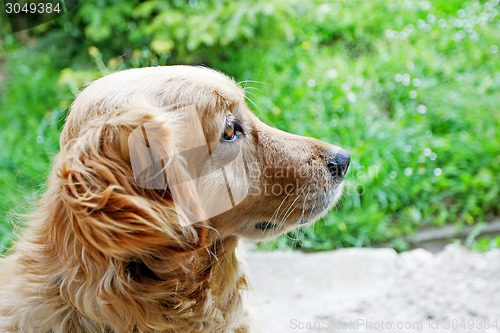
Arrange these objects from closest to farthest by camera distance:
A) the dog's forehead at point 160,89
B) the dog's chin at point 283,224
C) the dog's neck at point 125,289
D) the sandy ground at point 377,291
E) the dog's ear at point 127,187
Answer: the dog's ear at point 127,187 < the dog's neck at point 125,289 < the dog's forehead at point 160,89 < the dog's chin at point 283,224 < the sandy ground at point 377,291

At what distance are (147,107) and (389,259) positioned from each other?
2.23m

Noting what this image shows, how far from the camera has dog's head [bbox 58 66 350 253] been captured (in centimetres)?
144

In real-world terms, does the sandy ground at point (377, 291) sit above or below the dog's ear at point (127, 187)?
below

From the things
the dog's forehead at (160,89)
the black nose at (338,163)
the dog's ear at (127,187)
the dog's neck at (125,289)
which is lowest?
the dog's neck at (125,289)

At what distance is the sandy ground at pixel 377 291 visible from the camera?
2.71m

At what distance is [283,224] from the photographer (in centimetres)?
201

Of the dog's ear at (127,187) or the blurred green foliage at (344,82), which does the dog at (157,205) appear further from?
the blurred green foliage at (344,82)

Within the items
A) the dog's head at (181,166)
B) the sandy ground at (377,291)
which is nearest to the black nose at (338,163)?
the dog's head at (181,166)

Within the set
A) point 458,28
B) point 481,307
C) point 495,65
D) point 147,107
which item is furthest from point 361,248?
point 458,28

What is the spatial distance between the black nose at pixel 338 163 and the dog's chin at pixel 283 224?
69mm

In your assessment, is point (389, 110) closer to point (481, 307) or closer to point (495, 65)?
point (495, 65)

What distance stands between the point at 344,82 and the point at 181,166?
3490mm

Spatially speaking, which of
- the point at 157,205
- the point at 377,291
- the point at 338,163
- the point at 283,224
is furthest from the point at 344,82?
the point at 157,205

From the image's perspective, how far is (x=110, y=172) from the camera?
1.48m
